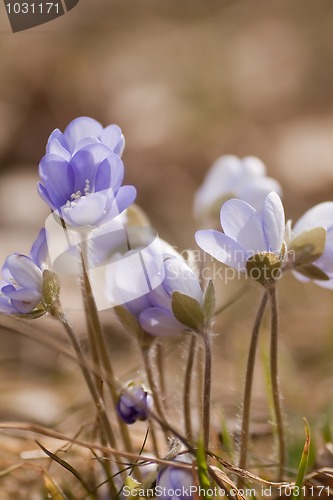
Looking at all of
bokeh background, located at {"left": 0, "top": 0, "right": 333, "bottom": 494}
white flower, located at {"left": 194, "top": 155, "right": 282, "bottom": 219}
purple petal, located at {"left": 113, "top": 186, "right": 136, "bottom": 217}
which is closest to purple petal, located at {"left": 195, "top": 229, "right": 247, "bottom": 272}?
purple petal, located at {"left": 113, "top": 186, "right": 136, "bottom": 217}

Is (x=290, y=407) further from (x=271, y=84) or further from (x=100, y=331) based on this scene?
(x=271, y=84)

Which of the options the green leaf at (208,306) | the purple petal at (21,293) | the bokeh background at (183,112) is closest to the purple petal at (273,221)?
the green leaf at (208,306)

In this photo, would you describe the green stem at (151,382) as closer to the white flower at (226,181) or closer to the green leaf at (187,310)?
Result: the green leaf at (187,310)

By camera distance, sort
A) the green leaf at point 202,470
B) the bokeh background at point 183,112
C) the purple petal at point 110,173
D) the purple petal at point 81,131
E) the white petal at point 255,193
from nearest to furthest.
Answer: the green leaf at point 202,470 < the purple petal at point 110,173 < the purple petal at point 81,131 < the white petal at point 255,193 < the bokeh background at point 183,112

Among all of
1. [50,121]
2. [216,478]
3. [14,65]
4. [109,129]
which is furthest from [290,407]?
[14,65]

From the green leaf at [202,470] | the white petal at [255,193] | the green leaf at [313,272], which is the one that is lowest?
the green leaf at [202,470]

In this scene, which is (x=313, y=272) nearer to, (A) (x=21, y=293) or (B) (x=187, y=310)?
(B) (x=187, y=310)

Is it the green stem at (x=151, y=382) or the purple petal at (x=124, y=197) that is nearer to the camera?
the purple petal at (x=124, y=197)
